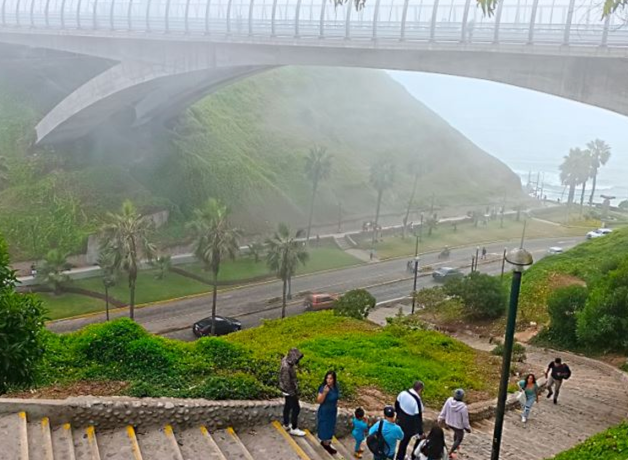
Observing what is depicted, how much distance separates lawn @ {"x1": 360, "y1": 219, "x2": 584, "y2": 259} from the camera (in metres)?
50.1

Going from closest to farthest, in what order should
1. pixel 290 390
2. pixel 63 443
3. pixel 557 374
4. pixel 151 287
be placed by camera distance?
1. pixel 63 443
2. pixel 290 390
3. pixel 557 374
4. pixel 151 287

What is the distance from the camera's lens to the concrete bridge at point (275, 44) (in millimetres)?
23234

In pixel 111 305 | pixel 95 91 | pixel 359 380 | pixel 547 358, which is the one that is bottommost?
Result: pixel 111 305

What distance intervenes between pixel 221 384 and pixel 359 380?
4096 mm

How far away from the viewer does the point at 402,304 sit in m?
36.9

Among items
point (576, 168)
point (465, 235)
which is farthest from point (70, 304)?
point (576, 168)

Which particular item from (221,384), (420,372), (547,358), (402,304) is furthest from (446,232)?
(221,384)

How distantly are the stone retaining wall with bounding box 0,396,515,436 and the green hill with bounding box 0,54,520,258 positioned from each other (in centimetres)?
2850

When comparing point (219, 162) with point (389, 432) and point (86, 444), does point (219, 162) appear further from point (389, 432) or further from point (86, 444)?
point (389, 432)

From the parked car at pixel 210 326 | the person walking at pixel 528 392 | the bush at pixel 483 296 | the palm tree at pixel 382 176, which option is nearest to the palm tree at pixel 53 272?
the parked car at pixel 210 326

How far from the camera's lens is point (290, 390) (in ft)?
31.8

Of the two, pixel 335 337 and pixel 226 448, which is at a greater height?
pixel 226 448

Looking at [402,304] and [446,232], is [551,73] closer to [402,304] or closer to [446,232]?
[402,304]

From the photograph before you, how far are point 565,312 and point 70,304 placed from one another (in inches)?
947
